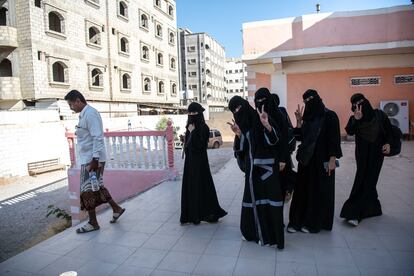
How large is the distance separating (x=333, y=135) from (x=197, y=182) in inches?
63.2

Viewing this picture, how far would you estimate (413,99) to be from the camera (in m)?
9.23

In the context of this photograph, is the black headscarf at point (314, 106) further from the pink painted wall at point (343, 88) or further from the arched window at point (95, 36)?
the arched window at point (95, 36)

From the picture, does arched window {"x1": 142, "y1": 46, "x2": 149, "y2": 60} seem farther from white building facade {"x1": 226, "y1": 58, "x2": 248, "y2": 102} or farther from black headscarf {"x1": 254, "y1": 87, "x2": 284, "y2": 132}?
white building facade {"x1": 226, "y1": 58, "x2": 248, "y2": 102}

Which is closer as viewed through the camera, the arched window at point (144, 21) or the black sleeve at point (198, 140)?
the black sleeve at point (198, 140)

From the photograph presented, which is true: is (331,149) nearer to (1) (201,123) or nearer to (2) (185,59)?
(1) (201,123)

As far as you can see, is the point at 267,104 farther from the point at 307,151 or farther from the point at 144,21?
the point at 144,21

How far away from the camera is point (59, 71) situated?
19625 mm

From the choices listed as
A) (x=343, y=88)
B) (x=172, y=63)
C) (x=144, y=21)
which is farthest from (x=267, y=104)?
(x=172, y=63)

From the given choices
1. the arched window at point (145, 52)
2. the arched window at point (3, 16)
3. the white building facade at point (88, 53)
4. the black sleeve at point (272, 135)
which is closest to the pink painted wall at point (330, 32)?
the black sleeve at point (272, 135)

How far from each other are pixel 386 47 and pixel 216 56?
4655 centimetres

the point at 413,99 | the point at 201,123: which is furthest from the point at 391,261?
the point at 413,99

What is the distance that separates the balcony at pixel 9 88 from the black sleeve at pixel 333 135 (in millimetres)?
18252

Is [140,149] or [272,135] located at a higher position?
[272,135]

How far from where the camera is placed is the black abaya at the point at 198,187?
3719mm
